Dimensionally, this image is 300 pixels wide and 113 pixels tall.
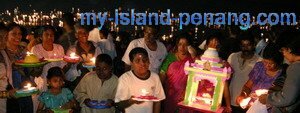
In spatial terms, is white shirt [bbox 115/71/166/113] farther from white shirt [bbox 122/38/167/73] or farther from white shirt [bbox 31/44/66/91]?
white shirt [bbox 31/44/66/91]

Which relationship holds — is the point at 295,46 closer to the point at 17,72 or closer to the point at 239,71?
the point at 239,71

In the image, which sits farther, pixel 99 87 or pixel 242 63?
pixel 242 63

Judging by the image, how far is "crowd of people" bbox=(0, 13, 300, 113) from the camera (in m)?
3.94

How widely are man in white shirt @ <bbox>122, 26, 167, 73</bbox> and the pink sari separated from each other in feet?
1.90

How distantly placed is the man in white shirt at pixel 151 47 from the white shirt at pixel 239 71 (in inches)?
50.3

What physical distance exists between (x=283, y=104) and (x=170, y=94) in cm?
227

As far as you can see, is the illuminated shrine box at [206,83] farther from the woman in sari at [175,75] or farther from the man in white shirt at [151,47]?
the man in white shirt at [151,47]

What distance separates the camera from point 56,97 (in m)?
5.04

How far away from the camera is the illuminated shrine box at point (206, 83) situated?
13.9 ft

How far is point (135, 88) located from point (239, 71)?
2.34m

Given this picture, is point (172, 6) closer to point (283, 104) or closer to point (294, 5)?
point (294, 5)

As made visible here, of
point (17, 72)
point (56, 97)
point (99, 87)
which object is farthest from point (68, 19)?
point (99, 87)

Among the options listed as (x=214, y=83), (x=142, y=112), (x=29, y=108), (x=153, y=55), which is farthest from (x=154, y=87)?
(x=29, y=108)

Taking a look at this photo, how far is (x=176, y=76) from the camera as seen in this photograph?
5426 mm
